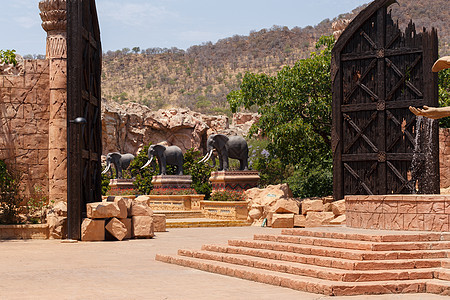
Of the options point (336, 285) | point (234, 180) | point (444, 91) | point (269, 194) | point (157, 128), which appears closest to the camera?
point (336, 285)

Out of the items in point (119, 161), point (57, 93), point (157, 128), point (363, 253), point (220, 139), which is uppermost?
point (157, 128)

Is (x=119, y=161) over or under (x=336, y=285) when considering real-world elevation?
over

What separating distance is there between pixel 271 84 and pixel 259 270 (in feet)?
44.6

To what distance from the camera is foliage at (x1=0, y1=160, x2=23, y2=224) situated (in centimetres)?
1617

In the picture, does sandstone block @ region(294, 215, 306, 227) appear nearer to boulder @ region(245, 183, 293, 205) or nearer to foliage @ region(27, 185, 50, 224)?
boulder @ region(245, 183, 293, 205)

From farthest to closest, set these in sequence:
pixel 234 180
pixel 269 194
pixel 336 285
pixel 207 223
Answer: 1. pixel 234 180
2. pixel 269 194
3. pixel 207 223
4. pixel 336 285

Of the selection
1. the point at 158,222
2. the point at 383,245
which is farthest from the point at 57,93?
the point at 383,245

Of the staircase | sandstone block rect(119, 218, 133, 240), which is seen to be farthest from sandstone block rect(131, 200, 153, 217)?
the staircase

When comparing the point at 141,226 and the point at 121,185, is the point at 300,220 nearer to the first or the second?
the point at 141,226

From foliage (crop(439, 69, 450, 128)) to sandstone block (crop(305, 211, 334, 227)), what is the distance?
6986 mm

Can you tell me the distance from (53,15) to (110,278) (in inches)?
385

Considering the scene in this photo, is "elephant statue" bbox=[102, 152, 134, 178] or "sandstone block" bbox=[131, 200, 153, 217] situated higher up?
"elephant statue" bbox=[102, 152, 134, 178]

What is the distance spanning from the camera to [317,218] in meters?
19.2

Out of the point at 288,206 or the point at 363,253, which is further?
the point at 288,206
